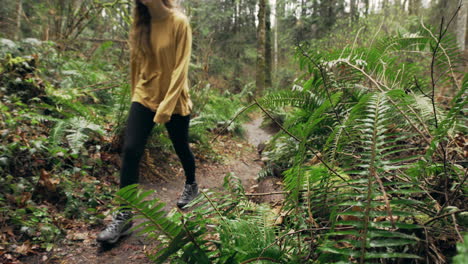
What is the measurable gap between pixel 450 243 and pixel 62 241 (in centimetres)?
273

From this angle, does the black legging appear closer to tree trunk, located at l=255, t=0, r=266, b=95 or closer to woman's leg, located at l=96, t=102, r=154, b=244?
woman's leg, located at l=96, t=102, r=154, b=244

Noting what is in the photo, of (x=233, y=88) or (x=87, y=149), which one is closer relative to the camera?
(x=87, y=149)

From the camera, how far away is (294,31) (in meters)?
17.5

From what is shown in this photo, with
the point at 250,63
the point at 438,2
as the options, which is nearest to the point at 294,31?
the point at 250,63

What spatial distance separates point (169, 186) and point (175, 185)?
11cm

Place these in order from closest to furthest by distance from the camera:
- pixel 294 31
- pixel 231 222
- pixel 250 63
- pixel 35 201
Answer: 1. pixel 231 222
2. pixel 35 201
3. pixel 294 31
4. pixel 250 63

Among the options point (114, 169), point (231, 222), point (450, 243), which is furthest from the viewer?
point (114, 169)

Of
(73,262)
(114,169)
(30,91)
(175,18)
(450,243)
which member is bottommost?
(73,262)

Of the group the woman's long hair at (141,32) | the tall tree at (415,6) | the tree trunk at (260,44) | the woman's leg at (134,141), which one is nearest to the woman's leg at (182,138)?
the woman's leg at (134,141)

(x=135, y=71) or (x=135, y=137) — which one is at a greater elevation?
(x=135, y=71)

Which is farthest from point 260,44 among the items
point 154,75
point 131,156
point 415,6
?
point 131,156

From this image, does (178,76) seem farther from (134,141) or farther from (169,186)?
(169,186)

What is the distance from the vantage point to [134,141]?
2484 millimetres

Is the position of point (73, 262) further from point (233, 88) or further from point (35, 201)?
point (233, 88)
